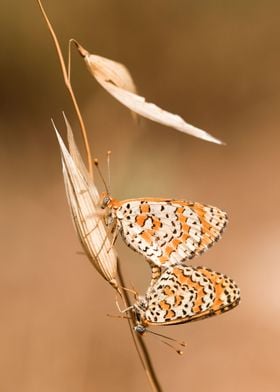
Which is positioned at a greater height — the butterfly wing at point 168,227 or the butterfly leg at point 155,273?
the butterfly wing at point 168,227

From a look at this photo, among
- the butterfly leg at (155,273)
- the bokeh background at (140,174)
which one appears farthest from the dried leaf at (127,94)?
the bokeh background at (140,174)

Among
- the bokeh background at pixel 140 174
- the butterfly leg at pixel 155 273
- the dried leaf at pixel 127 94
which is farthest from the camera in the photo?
the bokeh background at pixel 140 174

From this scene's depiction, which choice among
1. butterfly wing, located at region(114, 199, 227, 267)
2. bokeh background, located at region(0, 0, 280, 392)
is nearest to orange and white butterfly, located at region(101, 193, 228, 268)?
butterfly wing, located at region(114, 199, 227, 267)

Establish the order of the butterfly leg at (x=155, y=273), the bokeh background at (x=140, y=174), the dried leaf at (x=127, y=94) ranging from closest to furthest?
the dried leaf at (x=127, y=94)
the butterfly leg at (x=155, y=273)
the bokeh background at (x=140, y=174)

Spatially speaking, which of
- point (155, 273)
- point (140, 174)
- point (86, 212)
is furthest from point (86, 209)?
point (140, 174)

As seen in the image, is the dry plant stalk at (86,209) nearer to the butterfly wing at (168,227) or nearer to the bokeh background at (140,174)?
the butterfly wing at (168,227)

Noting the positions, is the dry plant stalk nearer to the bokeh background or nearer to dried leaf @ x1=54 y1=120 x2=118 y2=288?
dried leaf @ x1=54 y1=120 x2=118 y2=288
